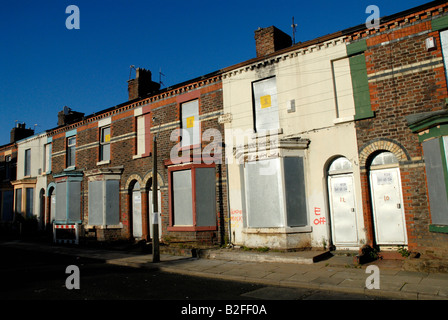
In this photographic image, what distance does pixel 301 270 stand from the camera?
9.06 meters

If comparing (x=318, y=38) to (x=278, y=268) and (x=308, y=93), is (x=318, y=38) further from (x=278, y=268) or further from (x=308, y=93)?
(x=278, y=268)

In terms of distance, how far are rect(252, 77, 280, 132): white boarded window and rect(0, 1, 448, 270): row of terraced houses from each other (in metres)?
0.04

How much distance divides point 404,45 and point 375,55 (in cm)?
84

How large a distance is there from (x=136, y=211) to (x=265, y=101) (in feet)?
28.3

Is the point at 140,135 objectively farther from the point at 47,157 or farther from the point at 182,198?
the point at 47,157

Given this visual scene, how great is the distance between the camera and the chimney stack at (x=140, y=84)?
18203 mm

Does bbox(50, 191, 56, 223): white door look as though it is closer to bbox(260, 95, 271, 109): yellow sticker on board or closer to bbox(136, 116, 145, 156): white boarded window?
bbox(136, 116, 145, 156): white boarded window

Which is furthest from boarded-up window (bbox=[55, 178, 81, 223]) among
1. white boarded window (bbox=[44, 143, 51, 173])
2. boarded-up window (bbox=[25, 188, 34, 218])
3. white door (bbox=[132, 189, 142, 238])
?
boarded-up window (bbox=[25, 188, 34, 218])

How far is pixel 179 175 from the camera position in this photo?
47.7ft

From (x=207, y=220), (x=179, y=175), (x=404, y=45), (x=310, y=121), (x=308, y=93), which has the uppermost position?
(x=404, y=45)

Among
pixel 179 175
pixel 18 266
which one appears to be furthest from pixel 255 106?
pixel 18 266

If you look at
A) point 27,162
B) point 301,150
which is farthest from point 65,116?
point 301,150

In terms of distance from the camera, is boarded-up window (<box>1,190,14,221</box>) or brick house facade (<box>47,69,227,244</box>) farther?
boarded-up window (<box>1,190,14,221</box>)

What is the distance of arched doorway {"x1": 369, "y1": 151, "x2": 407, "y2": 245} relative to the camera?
10.0 metres
